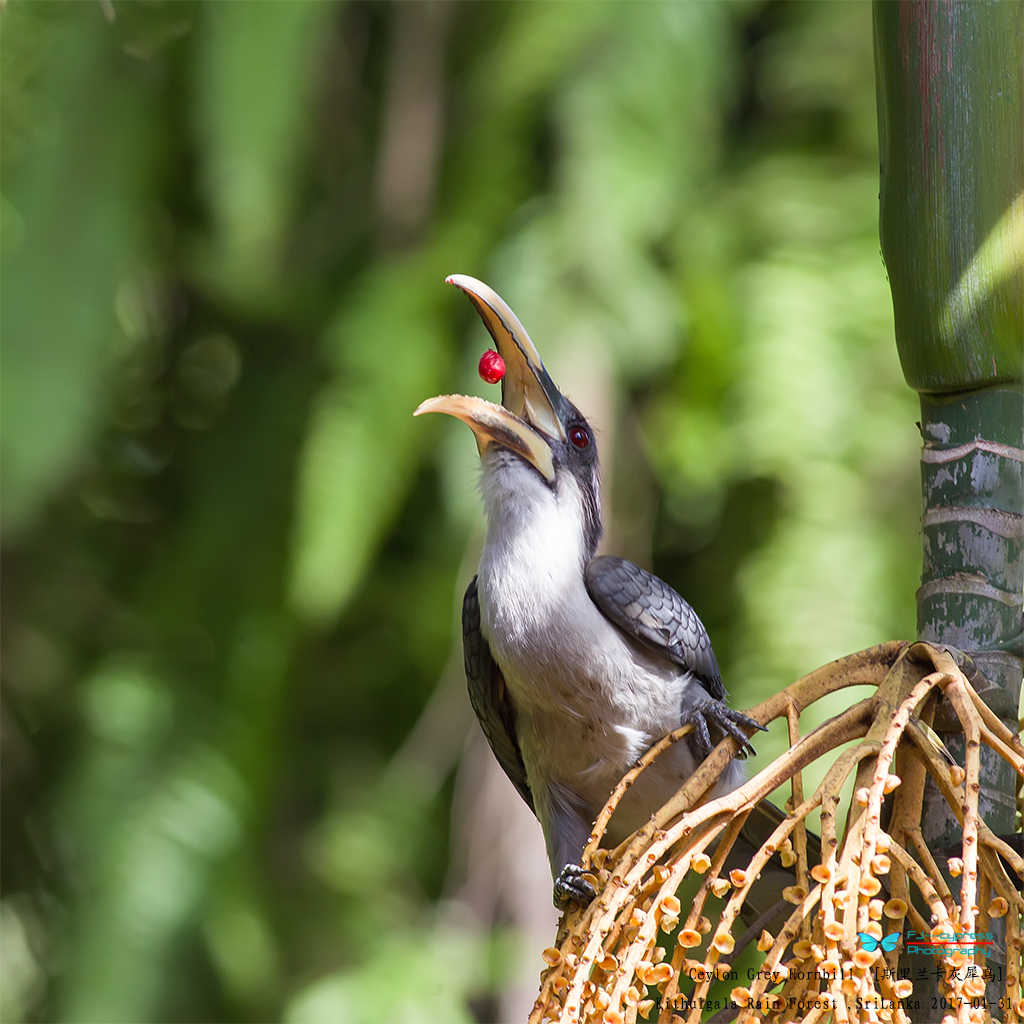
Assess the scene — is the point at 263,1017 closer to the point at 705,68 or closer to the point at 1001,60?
the point at 705,68

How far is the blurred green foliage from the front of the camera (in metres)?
3.85

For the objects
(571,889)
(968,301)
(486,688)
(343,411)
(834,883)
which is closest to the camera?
(834,883)

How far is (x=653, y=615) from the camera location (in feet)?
6.63

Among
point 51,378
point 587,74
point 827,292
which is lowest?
point 51,378

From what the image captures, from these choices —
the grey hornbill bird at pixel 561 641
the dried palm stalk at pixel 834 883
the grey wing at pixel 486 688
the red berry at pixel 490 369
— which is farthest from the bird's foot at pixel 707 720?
the red berry at pixel 490 369

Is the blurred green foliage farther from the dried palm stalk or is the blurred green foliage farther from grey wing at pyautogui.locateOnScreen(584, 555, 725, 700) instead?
the dried palm stalk

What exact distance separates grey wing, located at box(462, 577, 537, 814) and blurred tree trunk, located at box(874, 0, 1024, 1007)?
0.93m

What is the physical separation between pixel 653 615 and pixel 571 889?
1.66ft

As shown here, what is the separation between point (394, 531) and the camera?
4887 millimetres

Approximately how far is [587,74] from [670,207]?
0.56 m

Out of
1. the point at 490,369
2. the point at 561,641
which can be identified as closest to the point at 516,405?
the point at 490,369

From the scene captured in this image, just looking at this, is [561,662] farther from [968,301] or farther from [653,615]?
[968,301]

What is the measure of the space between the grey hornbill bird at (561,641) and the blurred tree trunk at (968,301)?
531mm

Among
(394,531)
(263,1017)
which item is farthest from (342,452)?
(263,1017)
